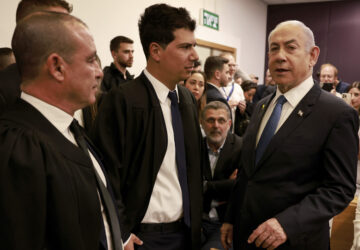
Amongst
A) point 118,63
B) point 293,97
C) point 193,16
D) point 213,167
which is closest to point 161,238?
point 293,97

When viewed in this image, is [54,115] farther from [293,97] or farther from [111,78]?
[111,78]

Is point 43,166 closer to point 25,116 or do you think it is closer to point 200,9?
point 25,116

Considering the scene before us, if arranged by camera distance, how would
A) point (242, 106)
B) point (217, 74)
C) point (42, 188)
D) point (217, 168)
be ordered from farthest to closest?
point (242, 106), point (217, 74), point (217, 168), point (42, 188)

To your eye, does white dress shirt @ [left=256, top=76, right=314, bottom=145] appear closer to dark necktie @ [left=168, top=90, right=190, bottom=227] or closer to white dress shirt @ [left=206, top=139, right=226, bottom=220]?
dark necktie @ [left=168, top=90, right=190, bottom=227]

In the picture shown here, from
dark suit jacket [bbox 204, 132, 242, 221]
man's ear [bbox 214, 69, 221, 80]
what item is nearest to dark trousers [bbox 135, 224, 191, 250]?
dark suit jacket [bbox 204, 132, 242, 221]

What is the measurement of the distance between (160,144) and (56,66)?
64cm

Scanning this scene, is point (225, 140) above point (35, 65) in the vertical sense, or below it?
below

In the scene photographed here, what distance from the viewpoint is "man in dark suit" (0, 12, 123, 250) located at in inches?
31.5

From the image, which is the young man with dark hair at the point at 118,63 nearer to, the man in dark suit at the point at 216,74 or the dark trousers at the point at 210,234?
the man in dark suit at the point at 216,74

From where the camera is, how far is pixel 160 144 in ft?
4.74

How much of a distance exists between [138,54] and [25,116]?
4.05 meters

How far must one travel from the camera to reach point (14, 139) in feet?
2.69

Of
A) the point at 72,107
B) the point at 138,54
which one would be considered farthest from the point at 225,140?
the point at 138,54

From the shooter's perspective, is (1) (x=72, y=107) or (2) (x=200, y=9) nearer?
(1) (x=72, y=107)
